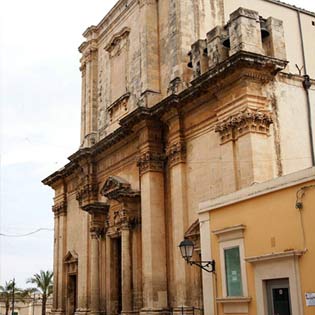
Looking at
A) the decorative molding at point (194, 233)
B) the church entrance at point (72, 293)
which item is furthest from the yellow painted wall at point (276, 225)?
the church entrance at point (72, 293)

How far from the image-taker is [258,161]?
49.3ft

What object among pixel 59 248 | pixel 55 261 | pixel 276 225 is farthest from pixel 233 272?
pixel 55 261

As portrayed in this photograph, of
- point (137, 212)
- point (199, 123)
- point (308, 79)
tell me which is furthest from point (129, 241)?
point (308, 79)

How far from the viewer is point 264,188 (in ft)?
36.4

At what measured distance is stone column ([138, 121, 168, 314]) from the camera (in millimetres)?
18016

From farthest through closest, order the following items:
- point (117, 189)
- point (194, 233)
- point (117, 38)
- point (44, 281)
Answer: point (44, 281) < point (117, 38) < point (117, 189) < point (194, 233)

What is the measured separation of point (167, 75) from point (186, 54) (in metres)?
1.21

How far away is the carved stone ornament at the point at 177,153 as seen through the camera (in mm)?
18000

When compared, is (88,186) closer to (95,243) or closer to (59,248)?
(95,243)

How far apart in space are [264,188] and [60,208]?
18.2 m

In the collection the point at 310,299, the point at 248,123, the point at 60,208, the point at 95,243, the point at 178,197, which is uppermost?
the point at 60,208

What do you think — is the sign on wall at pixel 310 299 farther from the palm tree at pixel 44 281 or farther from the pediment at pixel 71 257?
the palm tree at pixel 44 281

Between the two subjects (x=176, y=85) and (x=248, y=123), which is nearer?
(x=248, y=123)

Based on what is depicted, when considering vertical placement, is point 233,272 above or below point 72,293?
below
